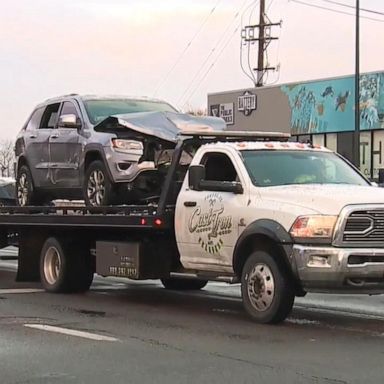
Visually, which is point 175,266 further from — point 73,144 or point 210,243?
point 73,144

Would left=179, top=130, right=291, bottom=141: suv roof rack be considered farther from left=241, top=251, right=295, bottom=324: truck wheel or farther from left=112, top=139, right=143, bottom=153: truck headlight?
left=241, top=251, right=295, bottom=324: truck wheel

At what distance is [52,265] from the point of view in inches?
515

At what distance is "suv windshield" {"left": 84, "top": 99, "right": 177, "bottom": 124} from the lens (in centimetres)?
1230

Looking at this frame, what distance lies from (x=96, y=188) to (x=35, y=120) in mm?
2619

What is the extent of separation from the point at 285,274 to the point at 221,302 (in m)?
2.93

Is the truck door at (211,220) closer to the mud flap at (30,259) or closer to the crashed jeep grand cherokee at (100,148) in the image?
the crashed jeep grand cherokee at (100,148)

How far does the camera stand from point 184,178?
1063 centimetres

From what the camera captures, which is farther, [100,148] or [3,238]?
[3,238]

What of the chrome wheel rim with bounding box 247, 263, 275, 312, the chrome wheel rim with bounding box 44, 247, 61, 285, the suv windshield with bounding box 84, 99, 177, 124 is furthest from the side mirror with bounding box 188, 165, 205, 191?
the chrome wheel rim with bounding box 44, 247, 61, 285

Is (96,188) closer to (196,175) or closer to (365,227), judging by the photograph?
(196,175)

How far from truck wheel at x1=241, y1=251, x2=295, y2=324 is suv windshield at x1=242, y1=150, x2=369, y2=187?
0.98 metres

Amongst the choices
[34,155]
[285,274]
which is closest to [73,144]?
[34,155]

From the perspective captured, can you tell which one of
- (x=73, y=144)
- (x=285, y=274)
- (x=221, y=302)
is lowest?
(x=221, y=302)

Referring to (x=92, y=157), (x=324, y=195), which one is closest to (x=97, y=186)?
(x=92, y=157)
